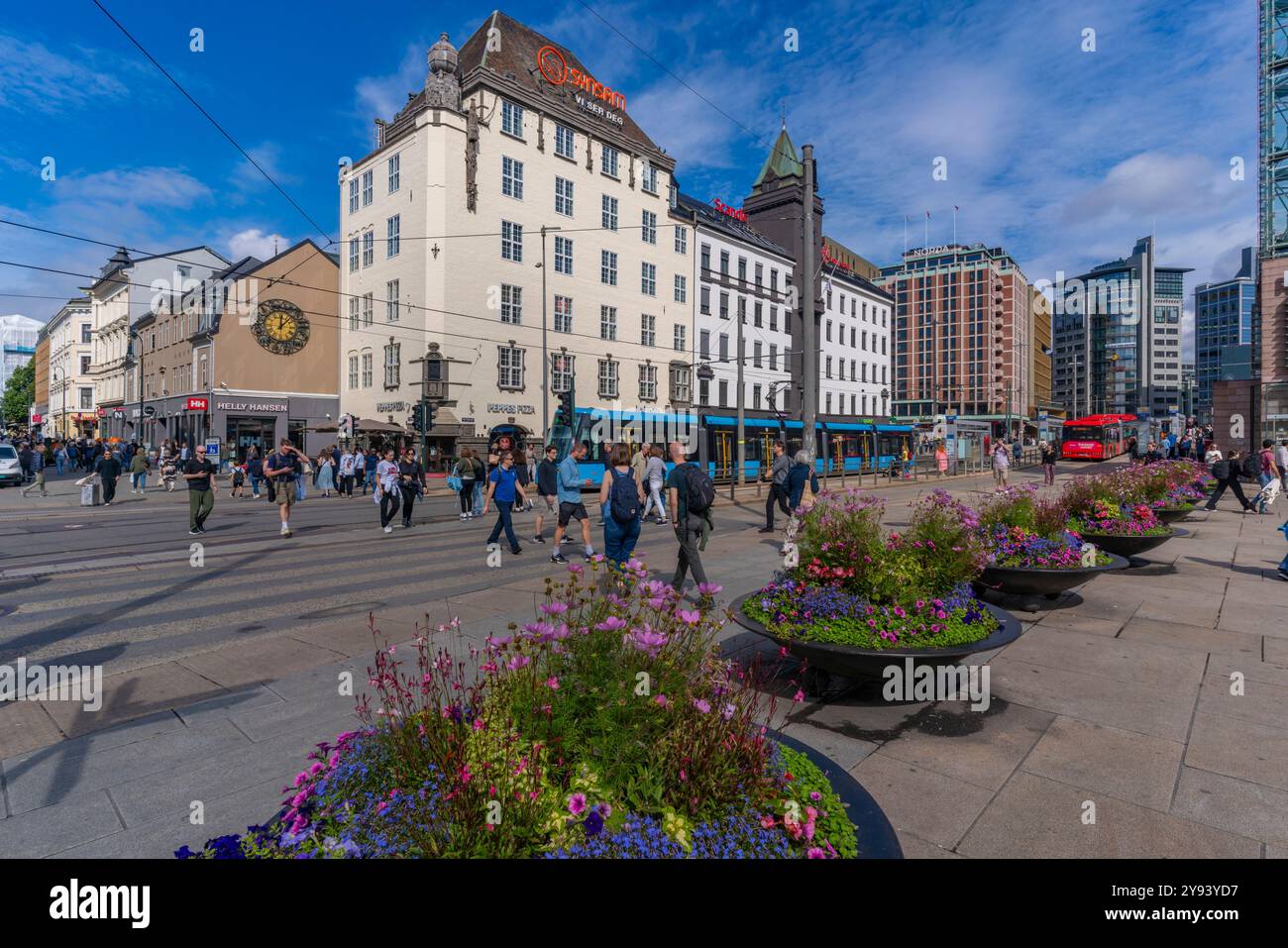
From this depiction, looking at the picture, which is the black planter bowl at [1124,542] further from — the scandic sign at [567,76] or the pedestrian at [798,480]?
the scandic sign at [567,76]

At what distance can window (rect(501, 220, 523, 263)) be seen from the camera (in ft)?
119

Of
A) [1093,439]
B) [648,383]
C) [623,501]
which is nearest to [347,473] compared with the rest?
[623,501]

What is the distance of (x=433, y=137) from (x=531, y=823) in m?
37.5

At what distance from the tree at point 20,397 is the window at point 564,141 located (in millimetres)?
112221

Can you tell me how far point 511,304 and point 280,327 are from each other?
1599cm

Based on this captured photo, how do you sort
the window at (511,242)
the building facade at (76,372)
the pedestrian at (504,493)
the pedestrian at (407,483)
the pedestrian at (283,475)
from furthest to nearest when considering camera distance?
the building facade at (76,372)
the window at (511,242)
the pedestrian at (407,483)
the pedestrian at (283,475)
the pedestrian at (504,493)

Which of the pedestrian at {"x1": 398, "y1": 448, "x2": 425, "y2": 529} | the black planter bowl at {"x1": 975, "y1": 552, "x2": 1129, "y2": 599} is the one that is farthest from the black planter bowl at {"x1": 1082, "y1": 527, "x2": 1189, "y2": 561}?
the pedestrian at {"x1": 398, "y1": 448, "x2": 425, "y2": 529}

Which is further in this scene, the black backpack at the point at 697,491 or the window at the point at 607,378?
the window at the point at 607,378

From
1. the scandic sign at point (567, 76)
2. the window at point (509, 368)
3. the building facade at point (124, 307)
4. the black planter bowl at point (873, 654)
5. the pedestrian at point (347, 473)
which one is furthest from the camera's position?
the building facade at point (124, 307)

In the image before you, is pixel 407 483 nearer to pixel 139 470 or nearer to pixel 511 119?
pixel 139 470

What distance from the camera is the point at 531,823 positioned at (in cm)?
212

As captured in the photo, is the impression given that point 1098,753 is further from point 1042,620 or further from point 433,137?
point 433,137

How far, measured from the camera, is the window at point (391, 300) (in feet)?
120

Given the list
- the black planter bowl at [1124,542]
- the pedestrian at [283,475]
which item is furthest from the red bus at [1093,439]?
the pedestrian at [283,475]
